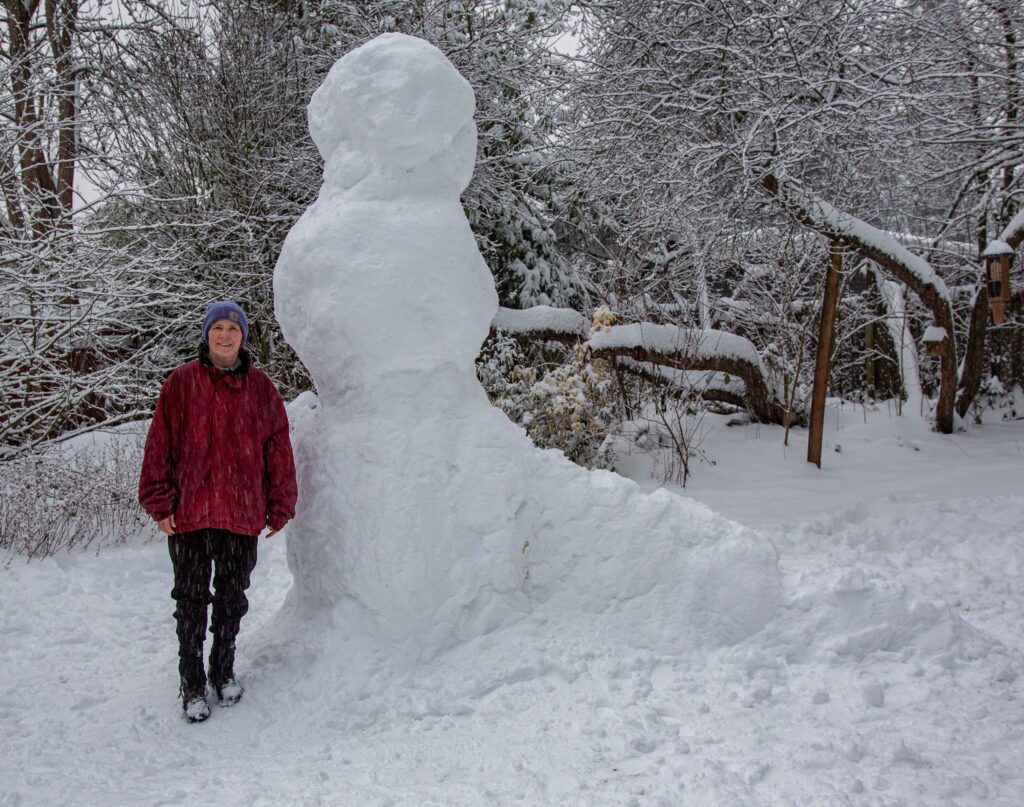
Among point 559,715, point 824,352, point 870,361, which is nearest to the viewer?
point 559,715

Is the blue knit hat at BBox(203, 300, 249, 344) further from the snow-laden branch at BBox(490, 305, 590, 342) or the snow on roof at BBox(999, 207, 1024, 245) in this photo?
the snow on roof at BBox(999, 207, 1024, 245)

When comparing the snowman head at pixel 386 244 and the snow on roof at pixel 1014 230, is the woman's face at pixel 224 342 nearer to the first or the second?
the snowman head at pixel 386 244

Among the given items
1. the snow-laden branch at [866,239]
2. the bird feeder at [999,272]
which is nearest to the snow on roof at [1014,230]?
the bird feeder at [999,272]

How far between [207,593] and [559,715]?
1.49 m

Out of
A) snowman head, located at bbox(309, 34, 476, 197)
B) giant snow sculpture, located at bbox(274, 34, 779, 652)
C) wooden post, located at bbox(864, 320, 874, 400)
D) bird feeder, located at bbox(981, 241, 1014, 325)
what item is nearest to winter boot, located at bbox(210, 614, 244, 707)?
giant snow sculpture, located at bbox(274, 34, 779, 652)

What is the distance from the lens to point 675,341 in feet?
26.8

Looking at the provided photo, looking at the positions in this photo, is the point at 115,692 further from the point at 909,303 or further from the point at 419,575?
the point at 909,303

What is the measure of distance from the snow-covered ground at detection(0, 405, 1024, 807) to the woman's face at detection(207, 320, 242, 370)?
1261 millimetres

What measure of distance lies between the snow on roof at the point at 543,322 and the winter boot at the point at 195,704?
6158 mm

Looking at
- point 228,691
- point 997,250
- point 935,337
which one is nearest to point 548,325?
point 935,337

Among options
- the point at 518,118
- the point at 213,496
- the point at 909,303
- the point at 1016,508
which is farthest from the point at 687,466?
the point at 909,303

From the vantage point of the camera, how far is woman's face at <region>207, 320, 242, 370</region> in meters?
3.23

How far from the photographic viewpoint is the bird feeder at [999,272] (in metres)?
7.42

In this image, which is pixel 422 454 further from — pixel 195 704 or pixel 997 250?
pixel 997 250
